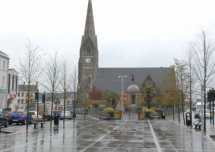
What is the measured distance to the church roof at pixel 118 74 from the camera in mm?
153375

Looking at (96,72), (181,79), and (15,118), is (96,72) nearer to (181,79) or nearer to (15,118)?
(181,79)

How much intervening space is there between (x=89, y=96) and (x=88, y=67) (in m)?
13.2

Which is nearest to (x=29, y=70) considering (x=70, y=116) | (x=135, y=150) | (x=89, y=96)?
(x=135, y=150)

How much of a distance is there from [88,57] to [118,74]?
17739 mm

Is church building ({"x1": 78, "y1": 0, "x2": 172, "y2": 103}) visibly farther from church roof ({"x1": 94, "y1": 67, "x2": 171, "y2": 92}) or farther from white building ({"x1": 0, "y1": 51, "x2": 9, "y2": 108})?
white building ({"x1": 0, "y1": 51, "x2": 9, "y2": 108})

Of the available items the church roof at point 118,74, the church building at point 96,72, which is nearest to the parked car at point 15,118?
the church building at point 96,72

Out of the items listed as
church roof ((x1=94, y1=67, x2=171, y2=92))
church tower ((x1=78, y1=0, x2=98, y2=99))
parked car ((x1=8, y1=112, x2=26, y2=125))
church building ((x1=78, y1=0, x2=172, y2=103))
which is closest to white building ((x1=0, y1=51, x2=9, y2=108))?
parked car ((x1=8, y1=112, x2=26, y2=125))

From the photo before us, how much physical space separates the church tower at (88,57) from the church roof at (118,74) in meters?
6.99

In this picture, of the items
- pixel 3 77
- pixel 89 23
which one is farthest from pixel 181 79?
pixel 89 23

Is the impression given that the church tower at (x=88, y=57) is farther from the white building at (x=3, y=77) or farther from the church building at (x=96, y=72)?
the white building at (x=3, y=77)

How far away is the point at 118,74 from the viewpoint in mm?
156000

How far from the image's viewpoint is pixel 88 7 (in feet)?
458

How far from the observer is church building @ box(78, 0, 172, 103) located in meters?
140

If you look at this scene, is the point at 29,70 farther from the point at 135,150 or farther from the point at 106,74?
the point at 106,74
